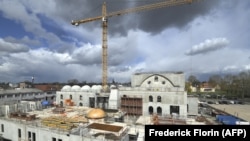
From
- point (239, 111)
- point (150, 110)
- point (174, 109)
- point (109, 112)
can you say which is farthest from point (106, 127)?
point (239, 111)

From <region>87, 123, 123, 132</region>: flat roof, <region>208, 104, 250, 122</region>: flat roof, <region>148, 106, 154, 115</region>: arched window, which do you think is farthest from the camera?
<region>208, 104, 250, 122</region>: flat roof

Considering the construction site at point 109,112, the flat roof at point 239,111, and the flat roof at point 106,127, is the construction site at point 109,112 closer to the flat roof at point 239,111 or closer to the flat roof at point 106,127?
the flat roof at point 106,127

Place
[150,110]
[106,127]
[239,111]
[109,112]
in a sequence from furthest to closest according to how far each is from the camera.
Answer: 1. [239,111]
2. [150,110]
3. [109,112]
4. [106,127]

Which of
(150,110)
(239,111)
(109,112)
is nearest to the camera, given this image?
(109,112)

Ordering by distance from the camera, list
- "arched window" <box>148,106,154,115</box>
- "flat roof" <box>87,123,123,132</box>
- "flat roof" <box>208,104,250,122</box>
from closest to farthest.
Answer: "flat roof" <box>87,123,123,132</box> → "arched window" <box>148,106,154,115</box> → "flat roof" <box>208,104,250,122</box>

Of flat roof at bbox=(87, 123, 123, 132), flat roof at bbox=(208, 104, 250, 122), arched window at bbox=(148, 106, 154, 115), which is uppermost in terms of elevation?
flat roof at bbox=(87, 123, 123, 132)

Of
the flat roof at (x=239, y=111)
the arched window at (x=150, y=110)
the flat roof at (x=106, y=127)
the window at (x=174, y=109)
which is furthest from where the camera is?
the flat roof at (x=239, y=111)

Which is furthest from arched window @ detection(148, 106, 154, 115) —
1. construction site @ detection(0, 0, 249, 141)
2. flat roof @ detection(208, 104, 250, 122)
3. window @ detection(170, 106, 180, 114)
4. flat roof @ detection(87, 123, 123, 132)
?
flat roof @ detection(208, 104, 250, 122)

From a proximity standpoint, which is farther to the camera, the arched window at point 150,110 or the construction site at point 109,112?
the arched window at point 150,110

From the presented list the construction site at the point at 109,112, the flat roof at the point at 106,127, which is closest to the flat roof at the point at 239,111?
the construction site at the point at 109,112

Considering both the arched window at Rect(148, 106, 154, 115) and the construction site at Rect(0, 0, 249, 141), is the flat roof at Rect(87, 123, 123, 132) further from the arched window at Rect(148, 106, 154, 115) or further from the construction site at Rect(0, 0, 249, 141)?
the arched window at Rect(148, 106, 154, 115)

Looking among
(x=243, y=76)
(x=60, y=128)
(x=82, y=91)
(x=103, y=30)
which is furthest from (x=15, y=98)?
(x=243, y=76)

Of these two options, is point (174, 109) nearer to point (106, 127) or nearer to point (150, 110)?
point (150, 110)

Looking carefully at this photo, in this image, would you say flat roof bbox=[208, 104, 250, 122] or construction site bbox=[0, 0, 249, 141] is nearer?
construction site bbox=[0, 0, 249, 141]
